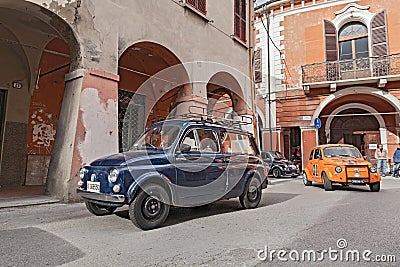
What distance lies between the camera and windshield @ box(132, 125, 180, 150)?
17.6 feet

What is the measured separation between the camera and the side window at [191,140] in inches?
212

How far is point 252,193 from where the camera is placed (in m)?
6.73

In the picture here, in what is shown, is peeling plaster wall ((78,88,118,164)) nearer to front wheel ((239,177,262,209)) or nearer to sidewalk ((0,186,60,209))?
A: sidewalk ((0,186,60,209))

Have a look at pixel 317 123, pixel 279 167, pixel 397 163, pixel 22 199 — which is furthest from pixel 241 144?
pixel 397 163

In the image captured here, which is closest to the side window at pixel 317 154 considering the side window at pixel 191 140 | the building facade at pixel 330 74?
the side window at pixel 191 140

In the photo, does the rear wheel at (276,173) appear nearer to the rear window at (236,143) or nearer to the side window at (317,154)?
the side window at (317,154)

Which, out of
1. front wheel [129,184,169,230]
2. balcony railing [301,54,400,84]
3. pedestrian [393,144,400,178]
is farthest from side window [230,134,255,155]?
balcony railing [301,54,400,84]

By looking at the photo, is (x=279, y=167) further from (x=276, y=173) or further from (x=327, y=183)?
(x=327, y=183)

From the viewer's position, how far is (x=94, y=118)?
6996mm

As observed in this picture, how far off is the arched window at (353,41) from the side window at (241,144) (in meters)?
14.9

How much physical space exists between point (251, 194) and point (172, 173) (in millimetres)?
2457

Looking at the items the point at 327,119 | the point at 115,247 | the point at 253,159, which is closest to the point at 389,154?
the point at 327,119

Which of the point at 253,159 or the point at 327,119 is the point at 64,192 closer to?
the point at 253,159

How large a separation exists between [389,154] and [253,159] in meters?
15.0
